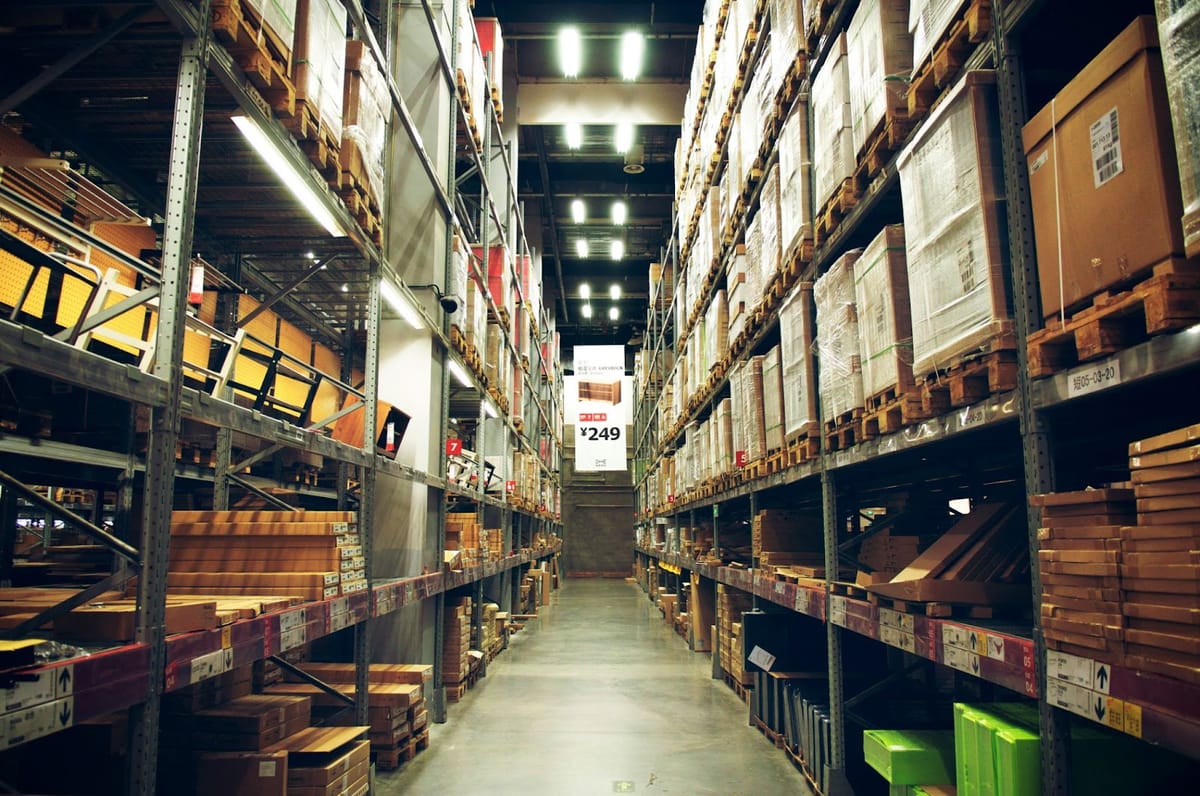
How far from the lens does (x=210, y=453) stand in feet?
21.7

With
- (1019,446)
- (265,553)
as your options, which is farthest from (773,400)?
(265,553)

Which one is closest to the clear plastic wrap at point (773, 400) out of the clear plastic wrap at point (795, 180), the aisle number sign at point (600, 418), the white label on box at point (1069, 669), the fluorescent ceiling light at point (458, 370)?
the clear plastic wrap at point (795, 180)

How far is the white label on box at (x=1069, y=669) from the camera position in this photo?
232cm

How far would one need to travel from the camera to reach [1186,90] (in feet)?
6.40

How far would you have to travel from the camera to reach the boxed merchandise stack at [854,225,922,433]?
12.4ft

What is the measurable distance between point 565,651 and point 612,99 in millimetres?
11110

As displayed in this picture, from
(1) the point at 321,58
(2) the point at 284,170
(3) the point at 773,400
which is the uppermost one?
(1) the point at 321,58

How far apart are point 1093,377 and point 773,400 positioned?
385 centimetres

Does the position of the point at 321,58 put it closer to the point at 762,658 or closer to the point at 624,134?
the point at 762,658

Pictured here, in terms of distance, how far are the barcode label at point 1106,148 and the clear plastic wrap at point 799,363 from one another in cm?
290

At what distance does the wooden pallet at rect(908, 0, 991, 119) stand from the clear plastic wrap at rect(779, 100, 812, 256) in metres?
1.66

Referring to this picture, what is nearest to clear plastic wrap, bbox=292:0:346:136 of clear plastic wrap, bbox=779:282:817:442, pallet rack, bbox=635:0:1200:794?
pallet rack, bbox=635:0:1200:794

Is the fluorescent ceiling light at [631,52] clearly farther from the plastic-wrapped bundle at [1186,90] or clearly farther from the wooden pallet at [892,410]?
the plastic-wrapped bundle at [1186,90]

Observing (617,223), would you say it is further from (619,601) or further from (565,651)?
(565,651)
